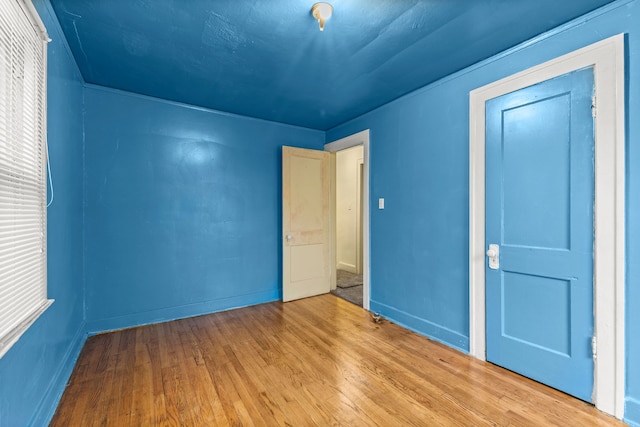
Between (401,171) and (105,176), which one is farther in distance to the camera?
(401,171)

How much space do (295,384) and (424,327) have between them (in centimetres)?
141

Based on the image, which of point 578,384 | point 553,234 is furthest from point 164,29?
point 578,384

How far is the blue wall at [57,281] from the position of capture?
4.25ft

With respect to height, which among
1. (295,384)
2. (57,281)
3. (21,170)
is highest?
(21,170)

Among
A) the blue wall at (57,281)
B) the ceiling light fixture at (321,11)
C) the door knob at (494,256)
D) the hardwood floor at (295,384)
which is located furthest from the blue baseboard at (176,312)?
the ceiling light fixture at (321,11)

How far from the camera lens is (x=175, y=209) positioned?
318 cm

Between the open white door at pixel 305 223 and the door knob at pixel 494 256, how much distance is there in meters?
2.28

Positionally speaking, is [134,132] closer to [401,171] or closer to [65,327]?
[65,327]

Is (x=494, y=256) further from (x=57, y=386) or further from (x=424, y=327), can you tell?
(x=57, y=386)

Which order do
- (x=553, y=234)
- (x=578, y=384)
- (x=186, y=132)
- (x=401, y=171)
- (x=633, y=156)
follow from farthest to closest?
(x=186, y=132), (x=401, y=171), (x=553, y=234), (x=578, y=384), (x=633, y=156)

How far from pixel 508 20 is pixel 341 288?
12.0 feet

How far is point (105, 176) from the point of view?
111 inches

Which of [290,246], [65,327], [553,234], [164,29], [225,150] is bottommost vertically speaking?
[65,327]

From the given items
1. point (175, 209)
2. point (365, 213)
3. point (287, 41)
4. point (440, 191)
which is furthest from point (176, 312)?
point (440, 191)
